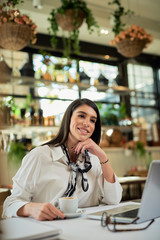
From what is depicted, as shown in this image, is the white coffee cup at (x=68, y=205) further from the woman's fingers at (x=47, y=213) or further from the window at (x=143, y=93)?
the window at (x=143, y=93)

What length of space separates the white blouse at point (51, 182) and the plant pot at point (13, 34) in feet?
8.02

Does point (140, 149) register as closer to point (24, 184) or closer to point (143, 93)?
point (143, 93)

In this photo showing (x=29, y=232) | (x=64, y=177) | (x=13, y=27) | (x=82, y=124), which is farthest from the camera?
(x=13, y=27)

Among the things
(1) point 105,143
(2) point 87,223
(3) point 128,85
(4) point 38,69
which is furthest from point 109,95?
(2) point 87,223

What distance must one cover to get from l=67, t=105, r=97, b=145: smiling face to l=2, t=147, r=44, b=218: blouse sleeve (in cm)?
32

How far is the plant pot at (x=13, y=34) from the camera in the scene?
12.2 ft

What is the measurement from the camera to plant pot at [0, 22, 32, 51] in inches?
146

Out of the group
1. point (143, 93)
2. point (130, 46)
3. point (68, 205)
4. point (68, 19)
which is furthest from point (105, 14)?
point (68, 205)

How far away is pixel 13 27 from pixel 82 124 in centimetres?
235

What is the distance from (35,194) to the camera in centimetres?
162

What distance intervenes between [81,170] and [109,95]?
19.1ft

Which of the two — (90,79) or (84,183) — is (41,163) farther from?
(90,79)

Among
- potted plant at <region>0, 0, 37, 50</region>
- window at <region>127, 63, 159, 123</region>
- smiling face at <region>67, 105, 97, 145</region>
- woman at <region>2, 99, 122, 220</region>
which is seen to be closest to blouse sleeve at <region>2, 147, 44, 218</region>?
woman at <region>2, 99, 122, 220</region>

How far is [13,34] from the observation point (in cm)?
376
